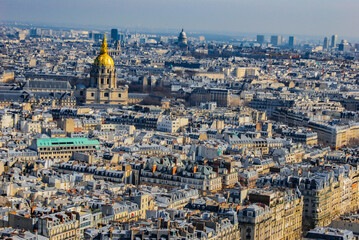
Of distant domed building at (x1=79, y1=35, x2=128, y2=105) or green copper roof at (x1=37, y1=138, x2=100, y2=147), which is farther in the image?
distant domed building at (x1=79, y1=35, x2=128, y2=105)

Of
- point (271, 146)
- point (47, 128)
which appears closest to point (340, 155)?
point (271, 146)

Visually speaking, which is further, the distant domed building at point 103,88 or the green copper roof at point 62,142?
the distant domed building at point 103,88

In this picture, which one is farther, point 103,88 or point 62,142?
point 103,88

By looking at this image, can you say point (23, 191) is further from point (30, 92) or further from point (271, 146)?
point (30, 92)
